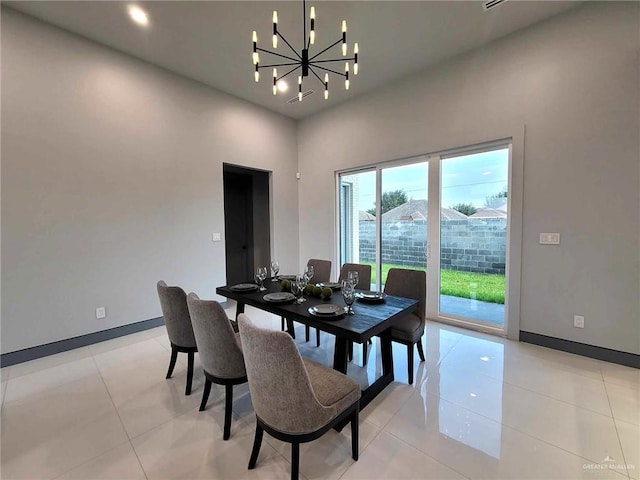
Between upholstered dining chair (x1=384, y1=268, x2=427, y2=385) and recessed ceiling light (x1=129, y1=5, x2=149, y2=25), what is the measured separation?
3595 mm

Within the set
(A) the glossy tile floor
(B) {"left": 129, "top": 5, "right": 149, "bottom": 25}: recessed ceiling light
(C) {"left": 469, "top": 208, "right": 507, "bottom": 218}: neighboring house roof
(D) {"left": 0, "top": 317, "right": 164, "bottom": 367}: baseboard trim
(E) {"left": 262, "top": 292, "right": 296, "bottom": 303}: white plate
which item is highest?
(B) {"left": 129, "top": 5, "right": 149, "bottom": 25}: recessed ceiling light

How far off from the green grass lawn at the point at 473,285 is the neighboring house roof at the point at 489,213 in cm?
74

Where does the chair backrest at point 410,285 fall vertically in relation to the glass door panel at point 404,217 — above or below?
below

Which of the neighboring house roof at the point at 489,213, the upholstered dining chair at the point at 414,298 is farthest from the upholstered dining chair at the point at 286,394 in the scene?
the neighboring house roof at the point at 489,213

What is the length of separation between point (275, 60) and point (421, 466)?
4248 millimetres

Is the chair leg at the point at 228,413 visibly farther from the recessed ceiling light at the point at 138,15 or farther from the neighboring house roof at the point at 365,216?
the recessed ceiling light at the point at 138,15

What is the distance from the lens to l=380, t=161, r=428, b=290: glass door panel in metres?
3.95

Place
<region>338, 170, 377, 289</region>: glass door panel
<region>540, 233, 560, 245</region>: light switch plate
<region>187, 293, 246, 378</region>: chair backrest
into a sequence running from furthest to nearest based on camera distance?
<region>338, 170, 377, 289</region>: glass door panel
<region>540, 233, 560, 245</region>: light switch plate
<region>187, 293, 246, 378</region>: chair backrest

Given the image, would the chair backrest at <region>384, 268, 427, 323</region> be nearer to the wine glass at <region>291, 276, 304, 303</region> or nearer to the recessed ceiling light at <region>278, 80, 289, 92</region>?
the wine glass at <region>291, 276, 304, 303</region>

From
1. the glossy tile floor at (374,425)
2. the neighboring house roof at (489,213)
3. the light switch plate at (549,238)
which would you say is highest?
the neighboring house roof at (489,213)

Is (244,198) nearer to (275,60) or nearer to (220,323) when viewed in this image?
(275,60)

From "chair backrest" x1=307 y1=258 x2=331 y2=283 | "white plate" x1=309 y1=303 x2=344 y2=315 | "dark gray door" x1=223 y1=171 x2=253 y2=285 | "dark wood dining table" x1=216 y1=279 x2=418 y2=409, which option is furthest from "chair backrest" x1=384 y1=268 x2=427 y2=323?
"dark gray door" x1=223 y1=171 x2=253 y2=285

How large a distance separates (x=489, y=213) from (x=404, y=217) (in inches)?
43.6

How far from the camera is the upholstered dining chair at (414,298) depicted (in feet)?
7.74
